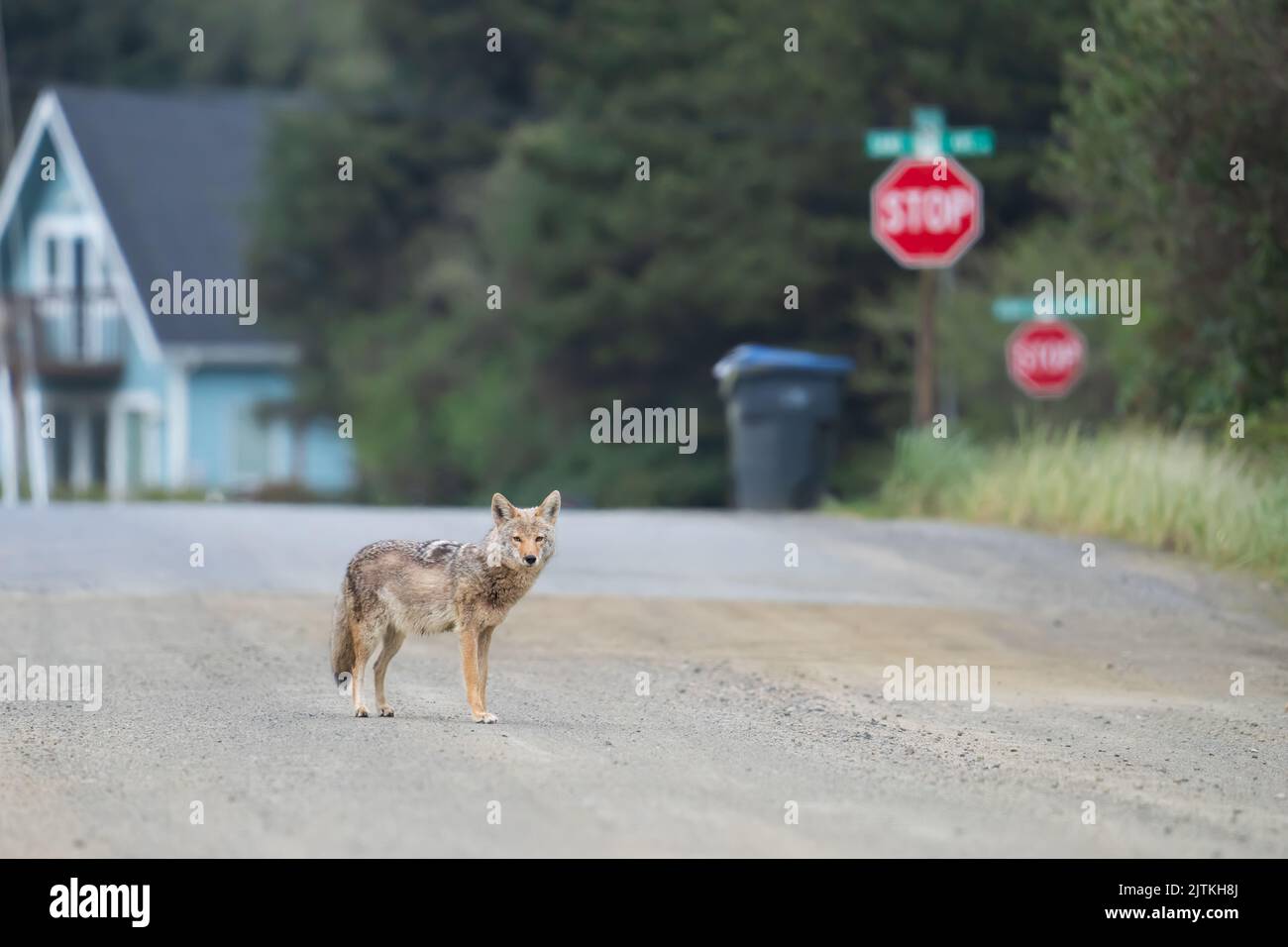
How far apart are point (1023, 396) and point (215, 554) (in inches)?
848

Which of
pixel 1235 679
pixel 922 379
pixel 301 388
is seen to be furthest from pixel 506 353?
pixel 1235 679

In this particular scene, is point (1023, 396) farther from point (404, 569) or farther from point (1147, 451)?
point (404, 569)

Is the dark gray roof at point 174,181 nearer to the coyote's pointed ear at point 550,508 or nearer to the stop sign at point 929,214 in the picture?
the stop sign at point 929,214

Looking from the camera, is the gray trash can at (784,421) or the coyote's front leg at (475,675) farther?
the gray trash can at (784,421)

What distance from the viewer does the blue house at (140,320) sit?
1882 inches

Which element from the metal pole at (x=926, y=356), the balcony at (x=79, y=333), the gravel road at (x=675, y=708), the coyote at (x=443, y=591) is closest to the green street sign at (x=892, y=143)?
the metal pole at (x=926, y=356)

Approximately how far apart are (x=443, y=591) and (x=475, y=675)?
43cm

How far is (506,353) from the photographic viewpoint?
50.0m

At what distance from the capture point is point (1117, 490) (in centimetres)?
2238

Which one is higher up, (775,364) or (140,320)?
(140,320)

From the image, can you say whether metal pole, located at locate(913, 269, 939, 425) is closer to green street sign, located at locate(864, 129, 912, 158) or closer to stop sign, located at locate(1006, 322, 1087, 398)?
stop sign, located at locate(1006, 322, 1087, 398)

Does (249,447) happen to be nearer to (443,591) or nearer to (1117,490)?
(1117,490)

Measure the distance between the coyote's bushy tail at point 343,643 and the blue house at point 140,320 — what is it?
35.1 meters

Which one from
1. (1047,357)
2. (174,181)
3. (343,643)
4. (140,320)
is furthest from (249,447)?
(343,643)
